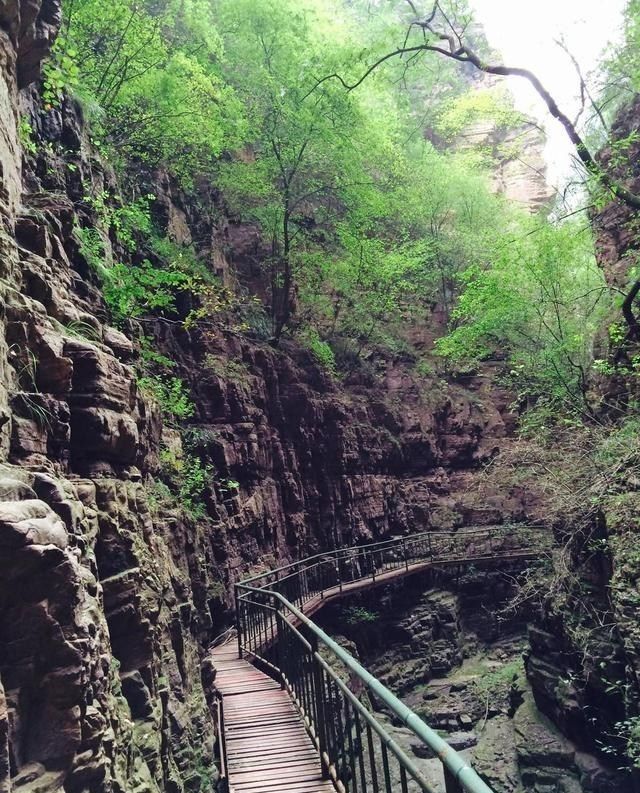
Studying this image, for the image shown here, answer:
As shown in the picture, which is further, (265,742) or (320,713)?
(265,742)

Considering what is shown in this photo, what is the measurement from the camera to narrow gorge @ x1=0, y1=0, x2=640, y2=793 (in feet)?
15.0

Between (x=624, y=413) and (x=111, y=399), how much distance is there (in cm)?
1063

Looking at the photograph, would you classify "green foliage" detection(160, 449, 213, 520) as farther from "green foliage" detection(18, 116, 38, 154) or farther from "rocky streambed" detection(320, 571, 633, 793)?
"rocky streambed" detection(320, 571, 633, 793)

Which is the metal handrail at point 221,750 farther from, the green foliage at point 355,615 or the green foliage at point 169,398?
the green foliage at point 355,615

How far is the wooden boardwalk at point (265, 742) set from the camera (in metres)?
4.87

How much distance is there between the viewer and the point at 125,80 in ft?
38.8

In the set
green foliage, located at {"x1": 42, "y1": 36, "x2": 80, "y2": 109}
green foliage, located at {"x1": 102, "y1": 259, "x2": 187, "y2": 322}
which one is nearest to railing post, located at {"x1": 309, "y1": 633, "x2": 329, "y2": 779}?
green foliage, located at {"x1": 102, "y1": 259, "x2": 187, "y2": 322}

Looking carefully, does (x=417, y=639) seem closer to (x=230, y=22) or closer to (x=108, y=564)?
(x=108, y=564)

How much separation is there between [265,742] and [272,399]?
445 inches

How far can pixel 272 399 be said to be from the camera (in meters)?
16.4

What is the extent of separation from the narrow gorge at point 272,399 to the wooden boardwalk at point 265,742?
38 centimetres

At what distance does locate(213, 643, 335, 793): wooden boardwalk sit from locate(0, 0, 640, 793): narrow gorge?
0.38 m

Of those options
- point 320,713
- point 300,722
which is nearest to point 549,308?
point 300,722

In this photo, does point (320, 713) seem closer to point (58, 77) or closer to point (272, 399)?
→ point (58, 77)
